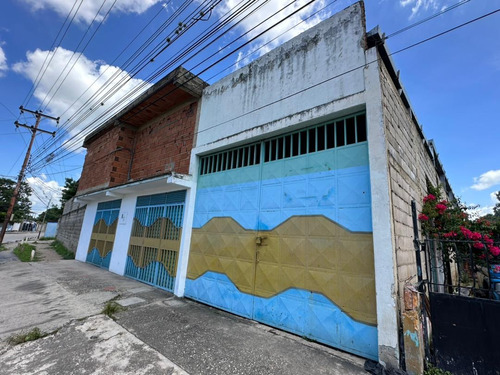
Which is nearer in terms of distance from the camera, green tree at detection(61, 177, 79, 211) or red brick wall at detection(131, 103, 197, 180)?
red brick wall at detection(131, 103, 197, 180)

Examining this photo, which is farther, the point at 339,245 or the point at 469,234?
the point at 469,234

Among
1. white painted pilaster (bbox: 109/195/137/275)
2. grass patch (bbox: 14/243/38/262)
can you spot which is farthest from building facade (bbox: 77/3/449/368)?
grass patch (bbox: 14/243/38/262)

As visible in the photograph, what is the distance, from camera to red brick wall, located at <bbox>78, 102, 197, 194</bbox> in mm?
7645

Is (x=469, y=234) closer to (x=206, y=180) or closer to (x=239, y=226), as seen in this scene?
(x=239, y=226)

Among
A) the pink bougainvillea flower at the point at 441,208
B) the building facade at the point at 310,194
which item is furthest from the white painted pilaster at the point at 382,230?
the pink bougainvillea flower at the point at 441,208

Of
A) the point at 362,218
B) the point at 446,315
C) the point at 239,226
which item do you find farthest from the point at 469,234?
the point at 239,226

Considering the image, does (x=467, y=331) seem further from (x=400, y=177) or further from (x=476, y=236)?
(x=400, y=177)

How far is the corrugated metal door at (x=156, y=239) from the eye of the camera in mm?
6922

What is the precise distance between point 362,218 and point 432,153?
291 inches

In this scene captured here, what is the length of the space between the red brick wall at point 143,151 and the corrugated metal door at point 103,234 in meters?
1.10

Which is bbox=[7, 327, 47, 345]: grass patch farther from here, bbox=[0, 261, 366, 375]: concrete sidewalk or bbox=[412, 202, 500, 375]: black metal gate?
bbox=[412, 202, 500, 375]: black metal gate

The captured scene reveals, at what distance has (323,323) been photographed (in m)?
3.81

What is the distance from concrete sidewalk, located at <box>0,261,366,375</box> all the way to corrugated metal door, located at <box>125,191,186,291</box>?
3.68ft

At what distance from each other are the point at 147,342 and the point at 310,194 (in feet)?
12.2
